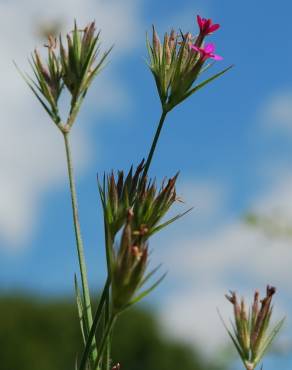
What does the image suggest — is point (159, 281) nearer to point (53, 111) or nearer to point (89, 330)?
point (89, 330)

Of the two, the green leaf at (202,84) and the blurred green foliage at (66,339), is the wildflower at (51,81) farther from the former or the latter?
the blurred green foliage at (66,339)

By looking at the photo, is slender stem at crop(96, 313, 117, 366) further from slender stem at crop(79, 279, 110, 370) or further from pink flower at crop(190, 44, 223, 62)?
pink flower at crop(190, 44, 223, 62)

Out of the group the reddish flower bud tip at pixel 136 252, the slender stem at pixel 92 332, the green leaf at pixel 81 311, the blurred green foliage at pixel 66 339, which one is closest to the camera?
the reddish flower bud tip at pixel 136 252

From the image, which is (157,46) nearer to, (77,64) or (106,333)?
(77,64)

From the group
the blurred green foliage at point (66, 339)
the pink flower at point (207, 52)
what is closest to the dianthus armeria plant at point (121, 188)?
the pink flower at point (207, 52)

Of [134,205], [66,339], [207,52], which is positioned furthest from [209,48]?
[66,339]

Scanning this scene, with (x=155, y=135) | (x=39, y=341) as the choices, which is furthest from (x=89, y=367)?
(x=39, y=341)

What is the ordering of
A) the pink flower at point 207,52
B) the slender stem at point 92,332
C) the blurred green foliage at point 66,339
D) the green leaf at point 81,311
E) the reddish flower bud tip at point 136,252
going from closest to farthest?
the reddish flower bud tip at point 136,252, the slender stem at point 92,332, the green leaf at point 81,311, the pink flower at point 207,52, the blurred green foliage at point 66,339
